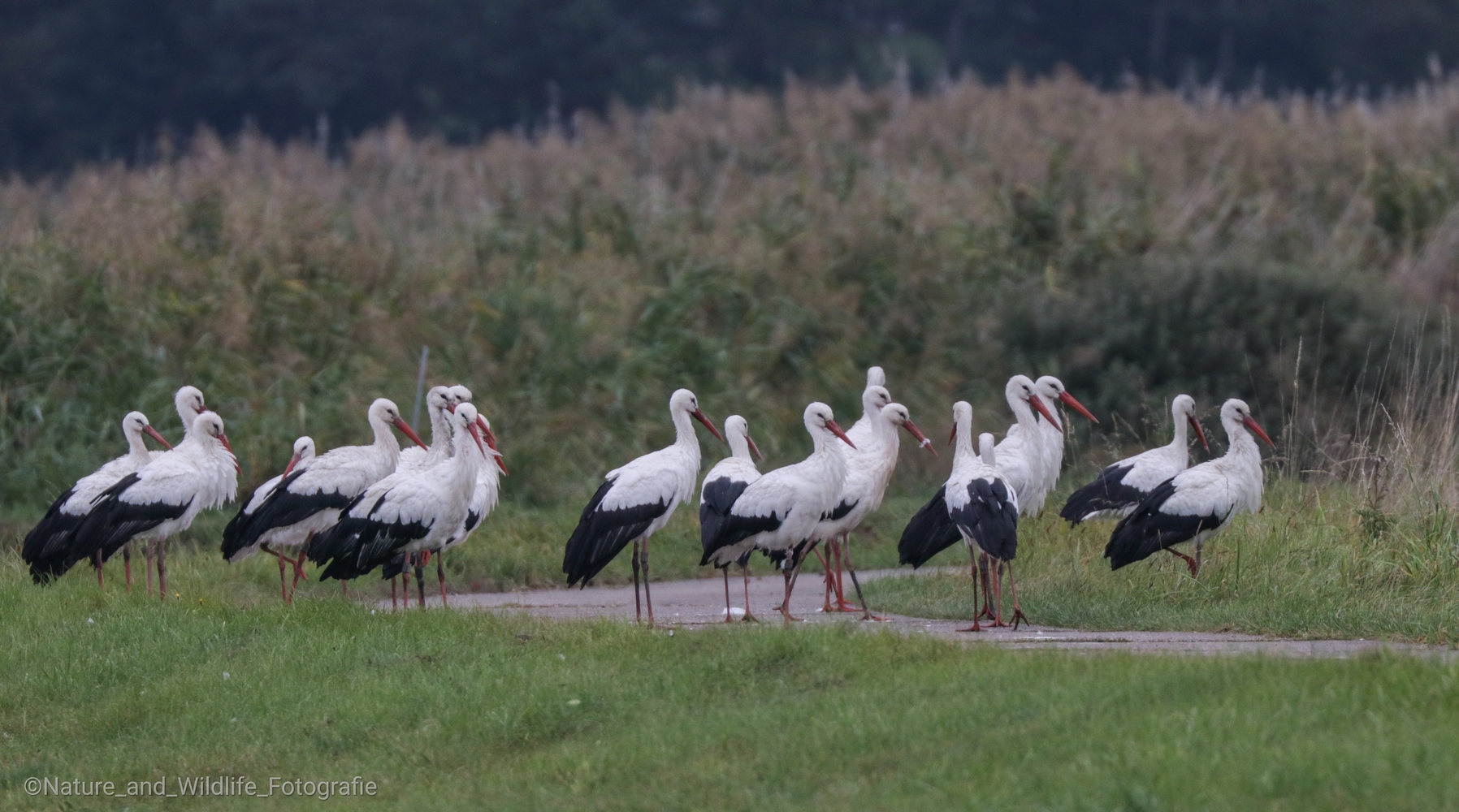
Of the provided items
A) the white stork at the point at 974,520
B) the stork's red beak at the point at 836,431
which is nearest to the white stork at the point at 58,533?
the stork's red beak at the point at 836,431

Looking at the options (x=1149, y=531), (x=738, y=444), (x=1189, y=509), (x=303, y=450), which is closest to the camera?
(x=1149, y=531)

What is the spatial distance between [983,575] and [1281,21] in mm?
39453

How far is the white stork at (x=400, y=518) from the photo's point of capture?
11.6 meters

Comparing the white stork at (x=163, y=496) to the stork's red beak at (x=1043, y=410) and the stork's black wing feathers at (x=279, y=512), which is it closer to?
the stork's black wing feathers at (x=279, y=512)

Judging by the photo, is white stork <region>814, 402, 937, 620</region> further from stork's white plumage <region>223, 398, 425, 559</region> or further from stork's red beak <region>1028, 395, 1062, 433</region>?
stork's white plumage <region>223, 398, 425, 559</region>

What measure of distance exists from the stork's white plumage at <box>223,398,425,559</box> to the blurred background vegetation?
440 centimetres

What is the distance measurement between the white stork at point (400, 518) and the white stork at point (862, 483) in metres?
2.28

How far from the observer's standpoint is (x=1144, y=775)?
6.49 metres

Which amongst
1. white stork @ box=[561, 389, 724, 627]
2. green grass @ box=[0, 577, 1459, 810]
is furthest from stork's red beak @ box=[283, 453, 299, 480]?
white stork @ box=[561, 389, 724, 627]

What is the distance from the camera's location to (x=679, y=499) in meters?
12.2

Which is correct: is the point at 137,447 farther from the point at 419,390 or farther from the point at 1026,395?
the point at 1026,395

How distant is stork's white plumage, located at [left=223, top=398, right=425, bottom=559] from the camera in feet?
41.6

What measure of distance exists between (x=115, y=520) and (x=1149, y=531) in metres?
6.65

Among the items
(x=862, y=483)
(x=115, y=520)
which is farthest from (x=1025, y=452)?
(x=115, y=520)
